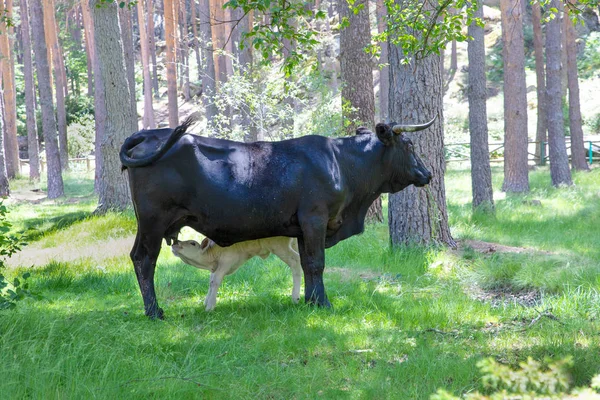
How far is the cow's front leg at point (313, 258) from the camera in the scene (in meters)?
7.48

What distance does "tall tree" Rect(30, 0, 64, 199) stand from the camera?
2534 centimetres

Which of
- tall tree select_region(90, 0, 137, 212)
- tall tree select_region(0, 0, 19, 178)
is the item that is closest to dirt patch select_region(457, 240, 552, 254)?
tall tree select_region(90, 0, 137, 212)

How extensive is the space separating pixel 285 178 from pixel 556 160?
57.4 feet

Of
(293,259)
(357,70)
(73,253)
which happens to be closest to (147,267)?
(293,259)

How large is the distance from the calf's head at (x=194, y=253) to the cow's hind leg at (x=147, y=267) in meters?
0.31

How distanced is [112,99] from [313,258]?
30.2 ft

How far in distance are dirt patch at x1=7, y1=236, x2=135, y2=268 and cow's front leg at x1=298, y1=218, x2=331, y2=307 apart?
4326 millimetres

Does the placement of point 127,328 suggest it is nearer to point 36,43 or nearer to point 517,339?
point 517,339

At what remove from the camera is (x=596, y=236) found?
1342cm

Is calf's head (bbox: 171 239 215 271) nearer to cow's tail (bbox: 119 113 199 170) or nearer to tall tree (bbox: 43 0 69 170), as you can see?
cow's tail (bbox: 119 113 199 170)

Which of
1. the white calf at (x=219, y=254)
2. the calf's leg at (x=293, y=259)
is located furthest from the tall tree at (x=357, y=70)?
the white calf at (x=219, y=254)

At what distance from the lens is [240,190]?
7238 mm

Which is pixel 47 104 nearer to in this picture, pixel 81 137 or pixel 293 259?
pixel 81 137

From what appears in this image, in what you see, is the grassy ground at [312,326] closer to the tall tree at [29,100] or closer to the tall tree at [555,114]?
the tall tree at [555,114]
